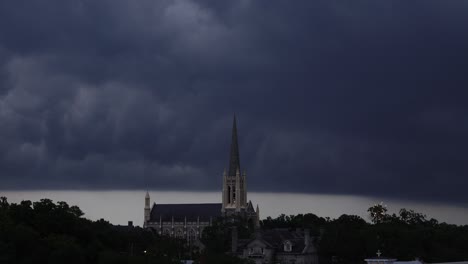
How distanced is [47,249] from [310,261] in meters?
51.0

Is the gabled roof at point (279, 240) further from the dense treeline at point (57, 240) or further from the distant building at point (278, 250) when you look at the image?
the dense treeline at point (57, 240)

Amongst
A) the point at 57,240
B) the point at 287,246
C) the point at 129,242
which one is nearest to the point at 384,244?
the point at 287,246

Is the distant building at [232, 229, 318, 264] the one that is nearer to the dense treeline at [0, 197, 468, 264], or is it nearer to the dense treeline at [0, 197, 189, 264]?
the dense treeline at [0, 197, 468, 264]

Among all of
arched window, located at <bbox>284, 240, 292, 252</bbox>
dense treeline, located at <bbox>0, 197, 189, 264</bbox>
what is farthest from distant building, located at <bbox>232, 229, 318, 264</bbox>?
dense treeline, located at <bbox>0, 197, 189, 264</bbox>

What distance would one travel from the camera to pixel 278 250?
145 m

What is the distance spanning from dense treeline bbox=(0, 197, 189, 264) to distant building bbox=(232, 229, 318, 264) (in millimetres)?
13028

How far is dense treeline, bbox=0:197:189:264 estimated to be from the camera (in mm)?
106875

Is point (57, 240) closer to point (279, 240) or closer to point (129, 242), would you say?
point (129, 242)

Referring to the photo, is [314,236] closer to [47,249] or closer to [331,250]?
[331,250]

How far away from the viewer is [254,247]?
143625mm

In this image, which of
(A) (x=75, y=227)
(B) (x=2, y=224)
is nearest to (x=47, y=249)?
(B) (x=2, y=224)

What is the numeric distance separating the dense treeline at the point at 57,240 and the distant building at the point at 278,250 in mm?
13028

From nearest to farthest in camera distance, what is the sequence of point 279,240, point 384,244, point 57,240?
point 57,240 → point 384,244 → point 279,240

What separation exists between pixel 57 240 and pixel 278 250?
45.8 m
